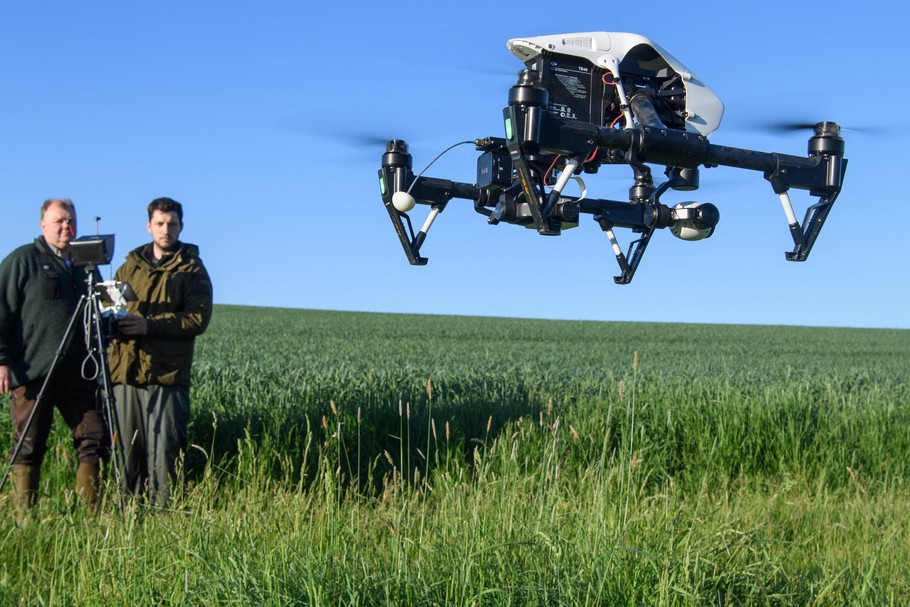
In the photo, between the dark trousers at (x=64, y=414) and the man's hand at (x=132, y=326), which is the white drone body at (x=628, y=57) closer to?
the man's hand at (x=132, y=326)

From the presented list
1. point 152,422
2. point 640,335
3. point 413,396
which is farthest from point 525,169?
point 640,335

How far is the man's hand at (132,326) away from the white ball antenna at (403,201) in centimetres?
231

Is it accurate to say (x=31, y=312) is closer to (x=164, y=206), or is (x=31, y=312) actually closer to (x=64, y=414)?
(x=64, y=414)

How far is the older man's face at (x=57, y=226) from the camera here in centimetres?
721

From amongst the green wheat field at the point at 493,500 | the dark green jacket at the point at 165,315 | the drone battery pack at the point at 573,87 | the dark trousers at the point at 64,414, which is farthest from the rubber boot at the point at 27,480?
the drone battery pack at the point at 573,87

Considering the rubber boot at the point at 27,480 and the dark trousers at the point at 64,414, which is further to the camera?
the dark trousers at the point at 64,414

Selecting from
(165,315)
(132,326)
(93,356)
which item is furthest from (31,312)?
(165,315)

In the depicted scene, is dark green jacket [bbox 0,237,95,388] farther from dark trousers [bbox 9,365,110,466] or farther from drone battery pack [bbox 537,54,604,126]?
drone battery pack [bbox 537,54,604,126]

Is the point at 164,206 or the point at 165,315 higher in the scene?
the point at 164,206

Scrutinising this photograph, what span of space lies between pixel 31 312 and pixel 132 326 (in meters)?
0.99

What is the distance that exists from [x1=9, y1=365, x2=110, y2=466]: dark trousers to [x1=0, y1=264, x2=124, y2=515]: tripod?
0.23 ft

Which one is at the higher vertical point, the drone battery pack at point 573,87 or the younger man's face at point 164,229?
the drone battery pack at point 573,87

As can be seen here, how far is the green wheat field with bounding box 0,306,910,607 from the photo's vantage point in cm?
405

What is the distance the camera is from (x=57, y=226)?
7.21 metres
